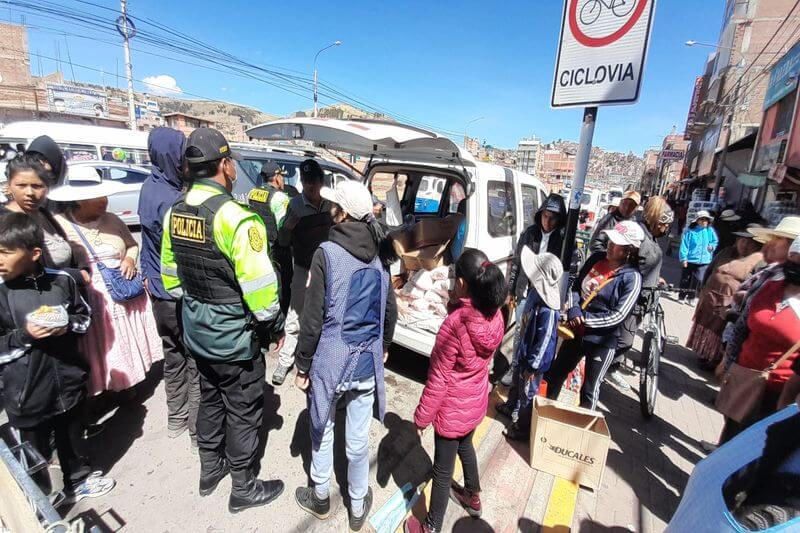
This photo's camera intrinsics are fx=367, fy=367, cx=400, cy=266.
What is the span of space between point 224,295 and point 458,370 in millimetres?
1299

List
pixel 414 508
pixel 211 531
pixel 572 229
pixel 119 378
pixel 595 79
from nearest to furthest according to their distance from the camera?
pixel 211 531 → pixel 414 508 → pixel 595 79 → pixel 119 378 → pixel 572 229

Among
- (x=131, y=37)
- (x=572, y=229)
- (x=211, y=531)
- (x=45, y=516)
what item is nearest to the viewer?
(x=45, y=516)

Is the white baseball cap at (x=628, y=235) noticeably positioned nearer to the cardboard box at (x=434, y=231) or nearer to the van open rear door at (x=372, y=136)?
the van open rear door at (x=372, y=136)

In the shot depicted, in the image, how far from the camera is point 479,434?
10.1 ft

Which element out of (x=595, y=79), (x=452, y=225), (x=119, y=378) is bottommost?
(x=119, y=378)

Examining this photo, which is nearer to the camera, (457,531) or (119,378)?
(457,531)

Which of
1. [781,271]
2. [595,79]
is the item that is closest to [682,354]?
[781,271]

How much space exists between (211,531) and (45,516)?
1206 millimetres

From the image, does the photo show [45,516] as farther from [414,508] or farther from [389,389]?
[389,389]

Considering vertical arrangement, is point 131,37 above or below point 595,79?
above

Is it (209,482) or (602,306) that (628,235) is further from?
(209,482)

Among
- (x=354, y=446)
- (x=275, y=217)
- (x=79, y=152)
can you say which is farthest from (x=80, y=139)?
(x=354, y=446)

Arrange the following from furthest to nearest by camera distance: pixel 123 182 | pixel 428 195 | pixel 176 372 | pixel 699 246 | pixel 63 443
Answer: pixel 123 182
pixel 699 246
pixel 428 195
pixel 176 372
pixel 63 443

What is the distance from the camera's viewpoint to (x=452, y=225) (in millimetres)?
4555
